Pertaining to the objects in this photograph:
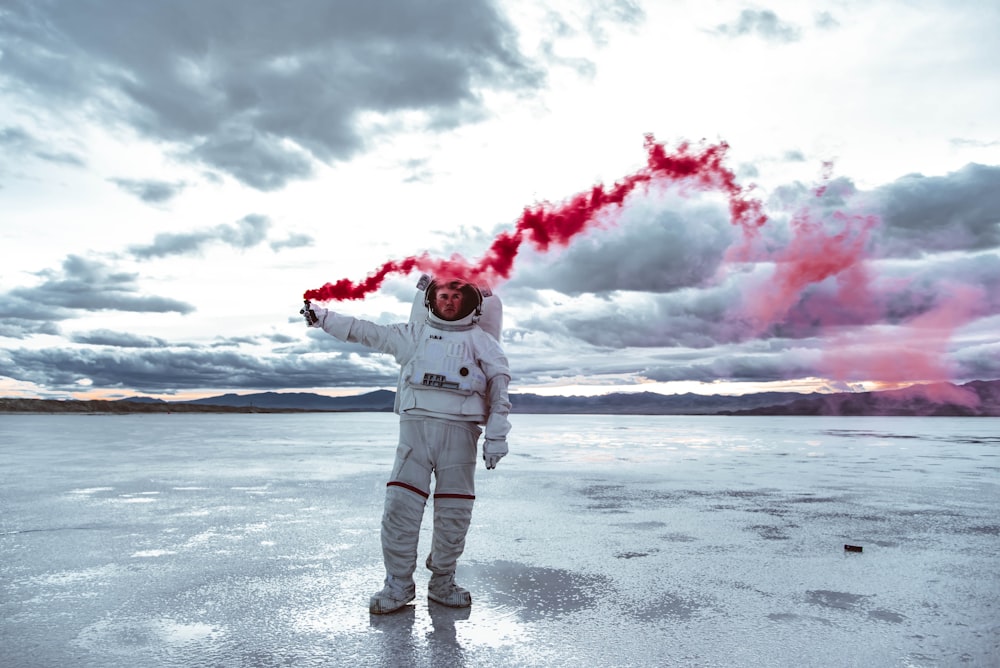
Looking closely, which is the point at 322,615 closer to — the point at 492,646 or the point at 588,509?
the point at 492,646

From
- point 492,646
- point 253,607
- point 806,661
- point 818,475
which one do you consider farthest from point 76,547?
point 818,475

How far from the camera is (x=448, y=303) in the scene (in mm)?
5191

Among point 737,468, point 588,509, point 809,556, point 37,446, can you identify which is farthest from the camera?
point 37,446

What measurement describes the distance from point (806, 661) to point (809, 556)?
272cm

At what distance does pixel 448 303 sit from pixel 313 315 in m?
0.98

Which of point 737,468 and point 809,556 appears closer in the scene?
point 809,556

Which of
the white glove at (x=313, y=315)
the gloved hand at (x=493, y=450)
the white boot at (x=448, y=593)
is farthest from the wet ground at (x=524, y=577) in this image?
the white glove at (x=313, y=315)

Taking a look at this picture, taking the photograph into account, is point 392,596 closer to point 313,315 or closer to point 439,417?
point 439,417

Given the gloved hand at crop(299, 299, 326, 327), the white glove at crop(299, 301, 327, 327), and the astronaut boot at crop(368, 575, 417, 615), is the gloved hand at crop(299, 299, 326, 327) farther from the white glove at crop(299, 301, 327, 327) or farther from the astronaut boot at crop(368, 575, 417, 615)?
the astronaut boot at crop(368, 575, 417, 615)

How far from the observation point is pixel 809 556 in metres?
6.05

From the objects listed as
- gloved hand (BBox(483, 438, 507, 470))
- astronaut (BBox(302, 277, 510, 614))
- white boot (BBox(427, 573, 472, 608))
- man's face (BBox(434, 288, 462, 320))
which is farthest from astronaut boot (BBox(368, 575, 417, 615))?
man's face (BBox(434, 288, 462, 320))

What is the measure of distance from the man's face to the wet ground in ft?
6.28

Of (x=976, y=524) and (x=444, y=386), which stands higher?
(x=444, y=386)

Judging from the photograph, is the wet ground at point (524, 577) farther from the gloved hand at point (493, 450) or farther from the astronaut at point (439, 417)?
the gloved hand at point (493, 450)
